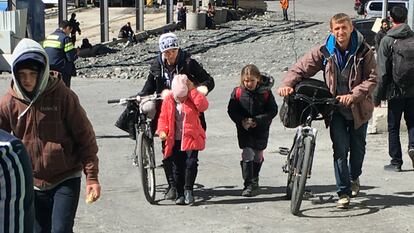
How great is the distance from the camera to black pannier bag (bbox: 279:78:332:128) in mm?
7250

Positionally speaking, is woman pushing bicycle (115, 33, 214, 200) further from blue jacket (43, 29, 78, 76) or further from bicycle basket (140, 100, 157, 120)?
blue jacket (43, 29, 78, 76)

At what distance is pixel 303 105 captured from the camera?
7.39 meters

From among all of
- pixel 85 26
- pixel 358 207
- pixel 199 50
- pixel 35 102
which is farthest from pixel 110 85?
pixel 85 26

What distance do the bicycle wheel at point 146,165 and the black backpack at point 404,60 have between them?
2.90 metres

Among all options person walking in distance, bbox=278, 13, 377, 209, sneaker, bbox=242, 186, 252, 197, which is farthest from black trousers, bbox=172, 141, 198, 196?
person walking in distance, bbox=278, 13, 377, 209

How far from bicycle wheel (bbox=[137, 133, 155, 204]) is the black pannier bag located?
1.41 metres

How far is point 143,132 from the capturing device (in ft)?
26.5

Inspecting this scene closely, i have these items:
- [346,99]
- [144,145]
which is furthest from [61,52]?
[346,99]

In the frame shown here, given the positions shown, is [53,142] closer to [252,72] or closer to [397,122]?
[252,72]

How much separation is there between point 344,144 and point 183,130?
4.95ft

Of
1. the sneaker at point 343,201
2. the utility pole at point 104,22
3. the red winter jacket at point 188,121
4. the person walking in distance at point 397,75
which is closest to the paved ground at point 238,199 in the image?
the sneaker at point 343,201

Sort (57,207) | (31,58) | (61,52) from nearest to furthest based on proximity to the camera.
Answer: (31,58), (57,207), (61,52)

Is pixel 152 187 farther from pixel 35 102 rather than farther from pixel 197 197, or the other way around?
pixel 35 102

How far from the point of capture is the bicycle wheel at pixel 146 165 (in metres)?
7.95
